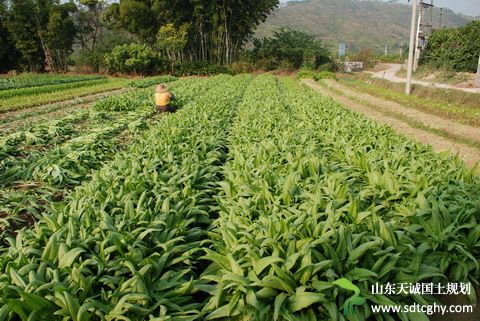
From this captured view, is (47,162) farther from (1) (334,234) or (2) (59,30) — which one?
(2) (59,30)

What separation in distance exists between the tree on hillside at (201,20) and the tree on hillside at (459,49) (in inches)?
694

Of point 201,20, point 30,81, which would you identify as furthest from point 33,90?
point 201,20

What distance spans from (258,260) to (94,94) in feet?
62.7

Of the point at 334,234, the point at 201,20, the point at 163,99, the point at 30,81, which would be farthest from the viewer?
the point at 201,20

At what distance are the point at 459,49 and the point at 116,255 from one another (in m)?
37.2

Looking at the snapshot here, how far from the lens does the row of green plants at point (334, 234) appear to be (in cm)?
229

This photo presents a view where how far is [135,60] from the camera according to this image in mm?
32469

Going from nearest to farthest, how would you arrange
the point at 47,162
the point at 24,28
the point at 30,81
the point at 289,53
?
the point at 47,162, the point at 30,81, the point at 24,28, the point at 289,53

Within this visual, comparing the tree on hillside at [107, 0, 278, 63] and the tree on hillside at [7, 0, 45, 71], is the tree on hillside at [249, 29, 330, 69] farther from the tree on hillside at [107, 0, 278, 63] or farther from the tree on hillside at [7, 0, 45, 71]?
the tree on hillside at [7, 0, 45, 71]

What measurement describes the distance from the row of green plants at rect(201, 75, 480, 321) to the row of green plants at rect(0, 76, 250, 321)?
270mm

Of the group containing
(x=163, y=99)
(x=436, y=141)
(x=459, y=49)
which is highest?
(x=459, y=49)

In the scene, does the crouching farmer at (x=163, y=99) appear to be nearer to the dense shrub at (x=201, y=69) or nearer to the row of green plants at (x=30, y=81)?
the row of green plants at (x=30, y=81)

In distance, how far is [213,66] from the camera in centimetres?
3462

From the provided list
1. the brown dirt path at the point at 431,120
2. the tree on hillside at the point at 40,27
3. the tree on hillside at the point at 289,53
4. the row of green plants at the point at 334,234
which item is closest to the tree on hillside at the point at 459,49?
the tree on hillside at the point at 289,53
